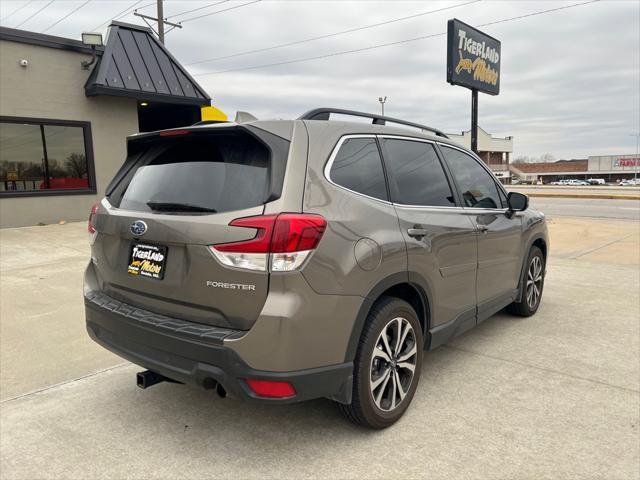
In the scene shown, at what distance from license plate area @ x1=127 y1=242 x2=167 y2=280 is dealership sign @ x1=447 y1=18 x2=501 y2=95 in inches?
486

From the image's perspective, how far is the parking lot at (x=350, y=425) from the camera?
102 inches

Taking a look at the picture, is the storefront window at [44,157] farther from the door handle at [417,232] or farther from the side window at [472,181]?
the door handle at [417,232]

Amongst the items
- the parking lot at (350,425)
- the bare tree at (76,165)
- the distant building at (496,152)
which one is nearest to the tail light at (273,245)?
the parking lot at (350,425)

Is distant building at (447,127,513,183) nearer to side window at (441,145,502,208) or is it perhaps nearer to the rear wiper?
side window at (441,145,502,208)

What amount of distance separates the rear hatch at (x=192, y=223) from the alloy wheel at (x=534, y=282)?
3.57 metres

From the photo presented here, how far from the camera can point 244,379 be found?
2340 millimetres

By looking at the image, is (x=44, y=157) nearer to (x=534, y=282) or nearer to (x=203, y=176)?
(x=203, y=176)

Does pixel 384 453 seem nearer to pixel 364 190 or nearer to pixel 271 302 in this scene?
pixel 271 302

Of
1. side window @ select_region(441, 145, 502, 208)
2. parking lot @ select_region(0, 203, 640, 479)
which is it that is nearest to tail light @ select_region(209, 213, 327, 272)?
parking lot @ select_region(0, 203, 640, 479)

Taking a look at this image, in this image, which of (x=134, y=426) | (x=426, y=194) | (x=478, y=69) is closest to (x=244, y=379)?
(x=134, y=426)

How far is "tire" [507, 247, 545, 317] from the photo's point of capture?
16.3 feet

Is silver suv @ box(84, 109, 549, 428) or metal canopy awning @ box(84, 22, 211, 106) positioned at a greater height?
metal canopy awning @ box(84, 22, 211, 106)

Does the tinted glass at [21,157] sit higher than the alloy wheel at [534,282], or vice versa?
the tinted glass at [21,157]

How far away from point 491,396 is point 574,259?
6265 mm
